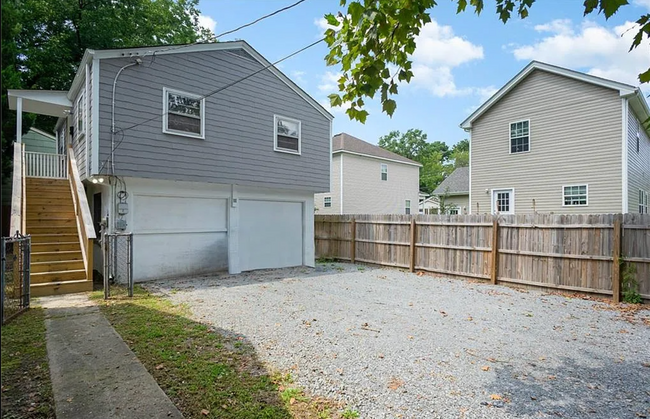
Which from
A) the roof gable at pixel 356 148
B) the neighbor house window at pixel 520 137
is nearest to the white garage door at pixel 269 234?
the neighbor house window at pixel 520 137

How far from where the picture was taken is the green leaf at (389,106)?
3783 millimetres

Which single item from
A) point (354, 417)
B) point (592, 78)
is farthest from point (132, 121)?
point (592, 78)

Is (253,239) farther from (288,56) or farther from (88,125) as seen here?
(288,56)

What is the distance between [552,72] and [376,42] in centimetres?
1296

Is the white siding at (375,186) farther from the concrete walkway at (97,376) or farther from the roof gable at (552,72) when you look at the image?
the concrete walkway at (97,376)

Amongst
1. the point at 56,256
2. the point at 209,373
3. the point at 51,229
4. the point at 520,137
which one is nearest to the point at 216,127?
the point at 51,229

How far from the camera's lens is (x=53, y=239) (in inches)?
337

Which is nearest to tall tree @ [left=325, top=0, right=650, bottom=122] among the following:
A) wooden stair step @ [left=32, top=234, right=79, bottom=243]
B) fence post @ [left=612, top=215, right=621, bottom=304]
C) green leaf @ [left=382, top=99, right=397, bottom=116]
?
green leaf @ [left=382, top=99, right=397, bottom=116]

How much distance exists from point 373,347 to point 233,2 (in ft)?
18.0

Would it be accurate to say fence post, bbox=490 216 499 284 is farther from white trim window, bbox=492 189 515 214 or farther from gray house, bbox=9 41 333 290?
white trim window, bbox=492 189 515 214

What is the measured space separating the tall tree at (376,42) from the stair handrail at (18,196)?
740 cm

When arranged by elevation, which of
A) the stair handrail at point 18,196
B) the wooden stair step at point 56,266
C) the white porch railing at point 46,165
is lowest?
the wooden stair step at point 56,266

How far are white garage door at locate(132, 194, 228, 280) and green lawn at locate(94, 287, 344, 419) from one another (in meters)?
3.43

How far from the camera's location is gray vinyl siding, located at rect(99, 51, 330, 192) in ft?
27.8
